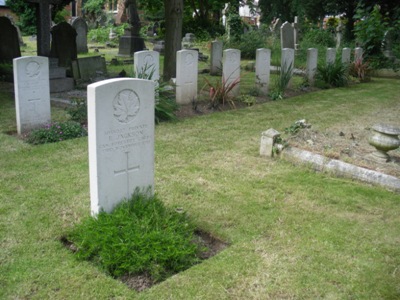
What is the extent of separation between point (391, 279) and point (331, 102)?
26.9 ft

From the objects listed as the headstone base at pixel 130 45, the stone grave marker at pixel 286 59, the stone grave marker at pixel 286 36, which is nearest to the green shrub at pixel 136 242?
the stone grave marker at pixel 286 59

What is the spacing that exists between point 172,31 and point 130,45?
27.2 feet

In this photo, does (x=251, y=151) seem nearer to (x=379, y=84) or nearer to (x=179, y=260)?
(x=179, y=260)

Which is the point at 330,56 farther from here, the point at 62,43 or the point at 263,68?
the point at 62,43

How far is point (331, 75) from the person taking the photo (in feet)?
44.5

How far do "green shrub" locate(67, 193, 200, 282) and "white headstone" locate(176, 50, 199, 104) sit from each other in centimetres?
579

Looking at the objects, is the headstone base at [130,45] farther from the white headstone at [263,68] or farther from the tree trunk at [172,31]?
the white headstone at [263,68]

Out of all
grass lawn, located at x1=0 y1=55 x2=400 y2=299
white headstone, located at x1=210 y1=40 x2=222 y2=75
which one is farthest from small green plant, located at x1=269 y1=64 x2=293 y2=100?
grass lawn, located at x1=0 y1=55 x2=400 y2=299

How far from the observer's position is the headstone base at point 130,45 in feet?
65.0

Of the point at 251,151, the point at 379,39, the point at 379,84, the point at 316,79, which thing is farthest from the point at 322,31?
the point at 251,151

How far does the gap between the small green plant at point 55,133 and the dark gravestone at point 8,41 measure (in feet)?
22.1

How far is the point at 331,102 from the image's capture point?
11.2 meters

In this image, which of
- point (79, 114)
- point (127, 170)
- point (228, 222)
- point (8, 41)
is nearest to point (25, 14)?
point (8, 41)

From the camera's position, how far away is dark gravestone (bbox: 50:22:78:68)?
A: 41.8 feet
